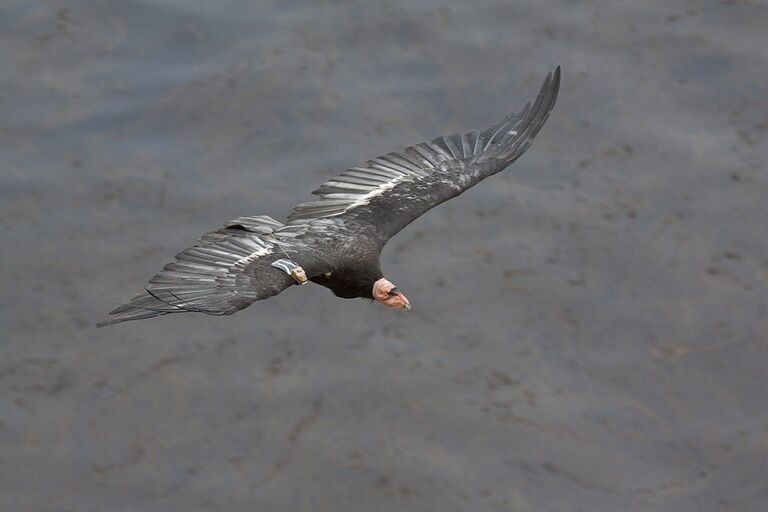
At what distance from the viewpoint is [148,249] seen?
18359 millimetres

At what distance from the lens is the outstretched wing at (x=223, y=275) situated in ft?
37.2

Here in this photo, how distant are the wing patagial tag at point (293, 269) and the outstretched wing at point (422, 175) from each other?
1193mm

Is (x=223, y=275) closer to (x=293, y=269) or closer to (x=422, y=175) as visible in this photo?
(x=293, y=269)

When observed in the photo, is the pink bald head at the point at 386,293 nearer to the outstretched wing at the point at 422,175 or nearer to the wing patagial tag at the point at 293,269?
the outstretched wing at the point at 422,175

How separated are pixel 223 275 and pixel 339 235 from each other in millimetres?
1570

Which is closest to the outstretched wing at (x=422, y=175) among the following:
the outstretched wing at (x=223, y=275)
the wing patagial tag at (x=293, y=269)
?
the outstretched wing at (x=223, y=275)

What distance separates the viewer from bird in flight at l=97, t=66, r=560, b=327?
38.7 feet

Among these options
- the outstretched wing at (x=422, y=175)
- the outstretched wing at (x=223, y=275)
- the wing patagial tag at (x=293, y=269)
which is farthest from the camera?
the outstretched wing at (x=422, y=175)

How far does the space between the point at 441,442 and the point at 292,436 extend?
1.69 m

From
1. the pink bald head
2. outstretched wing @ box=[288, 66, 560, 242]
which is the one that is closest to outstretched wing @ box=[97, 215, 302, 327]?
outstretched wing @ box=[288, 66, 560, 242]

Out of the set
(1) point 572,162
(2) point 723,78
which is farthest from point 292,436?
(2) point 723,78

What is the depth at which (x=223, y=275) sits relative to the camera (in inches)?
476

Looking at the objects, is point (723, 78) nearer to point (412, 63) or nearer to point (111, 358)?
point (412, 63)

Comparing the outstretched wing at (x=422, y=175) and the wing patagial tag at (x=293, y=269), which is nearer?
the wing patagial tag at (x=293, y=269)
